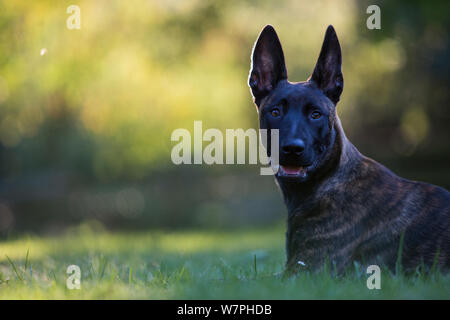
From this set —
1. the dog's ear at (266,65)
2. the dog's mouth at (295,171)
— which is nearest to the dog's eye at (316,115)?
the dog's mouth at (295,171)

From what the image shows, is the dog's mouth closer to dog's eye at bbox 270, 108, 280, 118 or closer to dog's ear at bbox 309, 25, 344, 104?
dog's eye at bbox 270, 108, 280, 118

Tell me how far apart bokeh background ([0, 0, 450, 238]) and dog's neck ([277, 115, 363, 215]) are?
7840 millimetres

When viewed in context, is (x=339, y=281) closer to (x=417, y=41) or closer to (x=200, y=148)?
(x=200, y=148)

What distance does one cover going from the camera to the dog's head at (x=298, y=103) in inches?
168

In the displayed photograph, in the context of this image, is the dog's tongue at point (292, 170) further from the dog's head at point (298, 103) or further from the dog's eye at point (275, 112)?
the dog's eye at point (275, 112)

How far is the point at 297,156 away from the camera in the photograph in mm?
4211

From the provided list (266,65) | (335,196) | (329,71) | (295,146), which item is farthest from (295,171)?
(266,65)

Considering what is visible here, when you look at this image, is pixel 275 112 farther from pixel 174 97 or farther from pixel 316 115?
pixel 174 97

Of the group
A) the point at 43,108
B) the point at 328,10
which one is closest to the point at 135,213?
the point at 43,108

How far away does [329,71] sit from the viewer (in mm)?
4602

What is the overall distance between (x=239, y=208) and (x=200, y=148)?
5139 mm

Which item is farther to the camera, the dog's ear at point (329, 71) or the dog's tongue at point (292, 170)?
the dog's ear at point (329, 71)

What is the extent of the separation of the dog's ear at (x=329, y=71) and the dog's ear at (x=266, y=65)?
339 millimetres

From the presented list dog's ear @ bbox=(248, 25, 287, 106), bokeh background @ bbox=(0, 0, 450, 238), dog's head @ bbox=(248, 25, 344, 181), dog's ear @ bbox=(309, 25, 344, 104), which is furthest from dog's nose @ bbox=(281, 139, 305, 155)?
bokeh background @ bbox=(0, 0, 450, 238)
